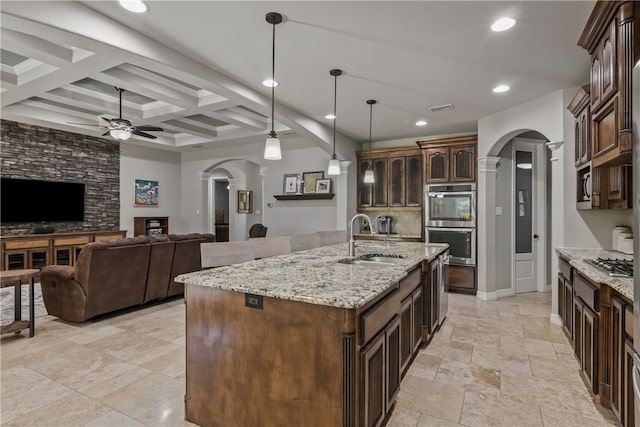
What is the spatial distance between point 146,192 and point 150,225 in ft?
2.59

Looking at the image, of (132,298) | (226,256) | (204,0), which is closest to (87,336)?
(132,298)

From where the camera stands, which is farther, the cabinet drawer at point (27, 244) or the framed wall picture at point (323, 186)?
the framed wall picture at point (323, 186)

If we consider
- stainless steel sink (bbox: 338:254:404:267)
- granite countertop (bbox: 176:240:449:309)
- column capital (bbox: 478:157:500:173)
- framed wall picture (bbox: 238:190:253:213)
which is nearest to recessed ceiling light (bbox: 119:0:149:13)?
granite countertop (bbox: 176:240:449:309)

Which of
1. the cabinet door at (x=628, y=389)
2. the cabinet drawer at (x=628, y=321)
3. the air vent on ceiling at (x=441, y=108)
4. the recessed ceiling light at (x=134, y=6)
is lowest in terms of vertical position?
the cabinet door at (x=628, y=389)

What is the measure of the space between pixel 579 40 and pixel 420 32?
1.20 metres

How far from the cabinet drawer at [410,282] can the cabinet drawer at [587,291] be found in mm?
1133

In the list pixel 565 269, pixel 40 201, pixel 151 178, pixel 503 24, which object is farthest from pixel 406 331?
pixel 151 178

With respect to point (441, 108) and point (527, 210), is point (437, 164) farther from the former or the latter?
point (527, 210)

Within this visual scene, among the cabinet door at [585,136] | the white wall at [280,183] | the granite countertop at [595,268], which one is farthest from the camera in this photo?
the white wall at [280,183]

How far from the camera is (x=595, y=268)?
92.4 inches

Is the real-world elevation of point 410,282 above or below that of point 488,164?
below

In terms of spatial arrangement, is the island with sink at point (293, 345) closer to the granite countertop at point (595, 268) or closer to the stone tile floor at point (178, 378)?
the stone tile floor at point (178, 378)

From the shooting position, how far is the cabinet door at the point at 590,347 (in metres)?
2.14

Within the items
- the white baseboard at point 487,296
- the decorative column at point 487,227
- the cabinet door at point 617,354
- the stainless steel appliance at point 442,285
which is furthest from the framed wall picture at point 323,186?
the cabinet door at point 617,354
